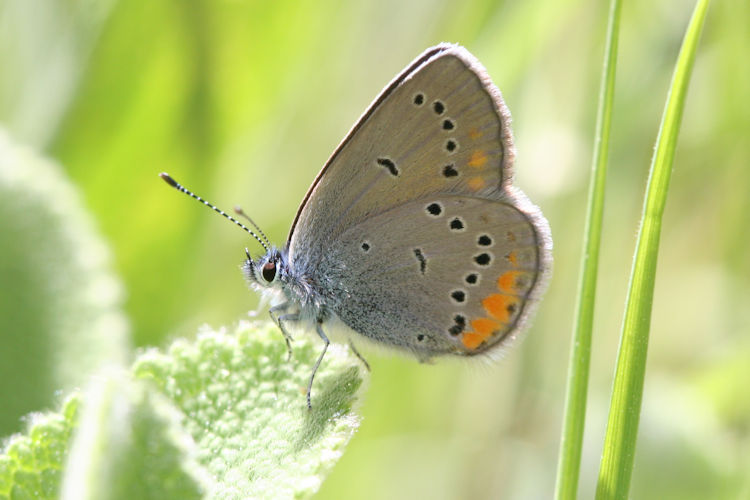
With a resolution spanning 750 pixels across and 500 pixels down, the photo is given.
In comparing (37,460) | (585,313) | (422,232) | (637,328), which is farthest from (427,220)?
(37,460)

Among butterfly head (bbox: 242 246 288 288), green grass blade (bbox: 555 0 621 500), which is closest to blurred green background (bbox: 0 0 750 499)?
butterfly head (bbox: 242 246 288 288)

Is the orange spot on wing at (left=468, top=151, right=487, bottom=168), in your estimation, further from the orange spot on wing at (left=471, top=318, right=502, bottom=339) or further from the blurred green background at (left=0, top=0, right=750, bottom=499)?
the blurred green background at (left=0, top=0, right=750, bottom=499)

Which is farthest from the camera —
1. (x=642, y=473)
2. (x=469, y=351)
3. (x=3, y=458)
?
(x=642, y=473)

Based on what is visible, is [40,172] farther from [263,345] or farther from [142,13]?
[142,13]

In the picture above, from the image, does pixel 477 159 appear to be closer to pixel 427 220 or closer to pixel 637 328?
pixel 427 220

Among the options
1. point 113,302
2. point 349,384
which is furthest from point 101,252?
point 349,384

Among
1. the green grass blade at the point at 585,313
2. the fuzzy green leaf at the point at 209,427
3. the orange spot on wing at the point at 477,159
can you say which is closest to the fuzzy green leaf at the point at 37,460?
the fuzzy green leaf at the point at 209,427

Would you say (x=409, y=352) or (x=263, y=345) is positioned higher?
(x=409, y=352)
